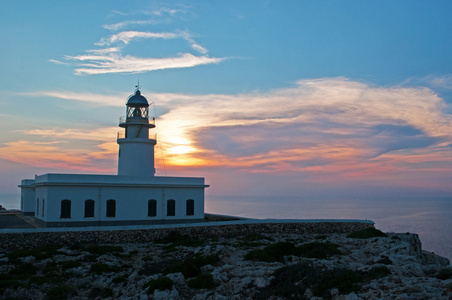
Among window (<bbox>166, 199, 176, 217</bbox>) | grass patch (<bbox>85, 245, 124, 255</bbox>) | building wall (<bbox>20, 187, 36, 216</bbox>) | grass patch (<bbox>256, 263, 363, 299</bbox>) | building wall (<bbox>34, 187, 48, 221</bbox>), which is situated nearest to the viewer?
grass patch (<bbox>256, 263, 363, 299</bbox>)

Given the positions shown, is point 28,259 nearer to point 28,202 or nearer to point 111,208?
point 111,208

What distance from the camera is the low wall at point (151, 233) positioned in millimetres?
18578

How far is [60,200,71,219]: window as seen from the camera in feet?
72.3

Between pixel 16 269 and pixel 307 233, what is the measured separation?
15.7 m

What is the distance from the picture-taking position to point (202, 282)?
38.6 ft

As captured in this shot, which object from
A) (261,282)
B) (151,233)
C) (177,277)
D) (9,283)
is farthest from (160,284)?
(151,233)

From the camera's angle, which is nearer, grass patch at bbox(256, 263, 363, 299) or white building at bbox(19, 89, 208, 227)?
grass patch at bbox(256, 263, 363, 299)

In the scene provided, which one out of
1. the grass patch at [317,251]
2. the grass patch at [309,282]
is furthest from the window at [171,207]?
the grass patch at [309,282]

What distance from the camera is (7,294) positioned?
11547 millimetres

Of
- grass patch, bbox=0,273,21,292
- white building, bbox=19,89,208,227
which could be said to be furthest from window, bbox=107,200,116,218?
grass patch, bbox=0,273,21,292

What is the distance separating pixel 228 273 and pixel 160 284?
7.17 ft

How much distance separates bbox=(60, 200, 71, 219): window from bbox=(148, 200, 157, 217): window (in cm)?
439

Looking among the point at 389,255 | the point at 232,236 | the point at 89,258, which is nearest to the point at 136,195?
the point at 232,236

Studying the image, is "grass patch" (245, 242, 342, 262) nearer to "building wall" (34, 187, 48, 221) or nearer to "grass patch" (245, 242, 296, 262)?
"grass patch" (245, 242, 296, 262)
